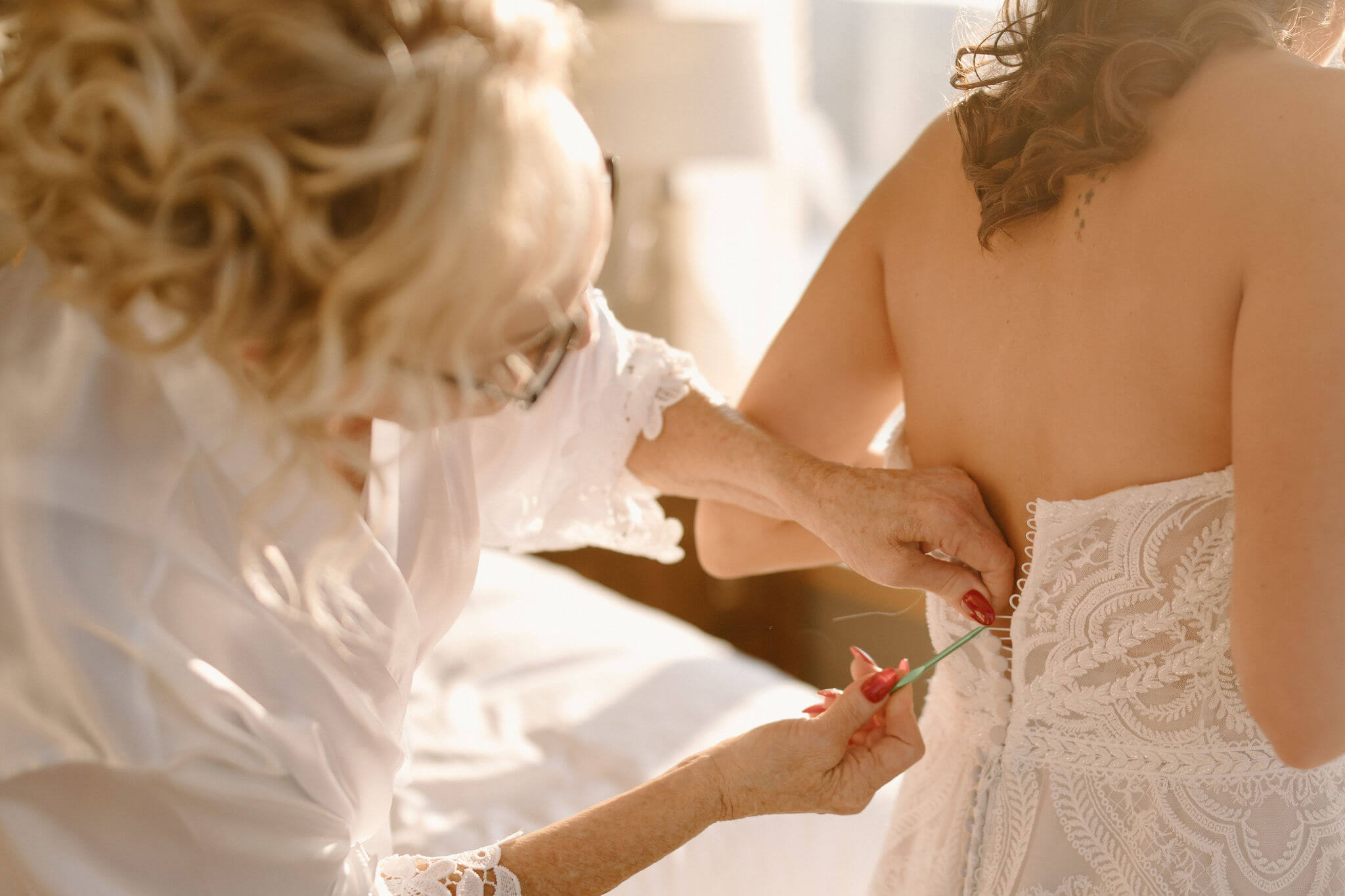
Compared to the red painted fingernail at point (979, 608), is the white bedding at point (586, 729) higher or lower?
lower

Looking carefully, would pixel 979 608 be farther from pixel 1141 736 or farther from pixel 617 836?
pixel 617 836

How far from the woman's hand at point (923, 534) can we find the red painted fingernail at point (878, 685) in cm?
8

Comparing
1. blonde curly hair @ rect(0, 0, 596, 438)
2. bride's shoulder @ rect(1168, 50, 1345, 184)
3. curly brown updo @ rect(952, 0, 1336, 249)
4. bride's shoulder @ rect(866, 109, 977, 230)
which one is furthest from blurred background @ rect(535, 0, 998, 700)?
blonde curly hair @ rect(0, 0, 596, 438)

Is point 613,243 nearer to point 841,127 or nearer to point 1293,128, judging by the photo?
point 841,127

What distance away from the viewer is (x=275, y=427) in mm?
660

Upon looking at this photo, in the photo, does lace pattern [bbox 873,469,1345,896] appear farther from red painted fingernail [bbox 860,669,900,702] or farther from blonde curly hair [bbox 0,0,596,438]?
blonde curly hair [bbox 0,0,596,438]

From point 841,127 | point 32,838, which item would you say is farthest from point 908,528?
point 841,127

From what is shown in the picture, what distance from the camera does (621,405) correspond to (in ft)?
3.99

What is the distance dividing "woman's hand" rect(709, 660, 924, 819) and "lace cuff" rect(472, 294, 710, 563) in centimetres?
39

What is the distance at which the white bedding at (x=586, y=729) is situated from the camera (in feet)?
4.70

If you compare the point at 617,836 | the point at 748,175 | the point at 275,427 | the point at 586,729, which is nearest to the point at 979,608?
the point at 617,836

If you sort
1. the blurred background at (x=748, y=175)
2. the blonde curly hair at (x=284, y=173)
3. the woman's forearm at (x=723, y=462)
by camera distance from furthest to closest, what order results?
the blurred background at (x=748, y=175), the woman's forearm at (x=723, y=462), the blonde curly hair at (x=284, y=173)

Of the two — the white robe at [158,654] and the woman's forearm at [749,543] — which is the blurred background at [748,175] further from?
the white robe at [158,654]

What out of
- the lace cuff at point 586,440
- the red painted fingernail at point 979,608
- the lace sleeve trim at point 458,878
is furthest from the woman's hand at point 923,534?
the lace sleeve trim at point 458,878
